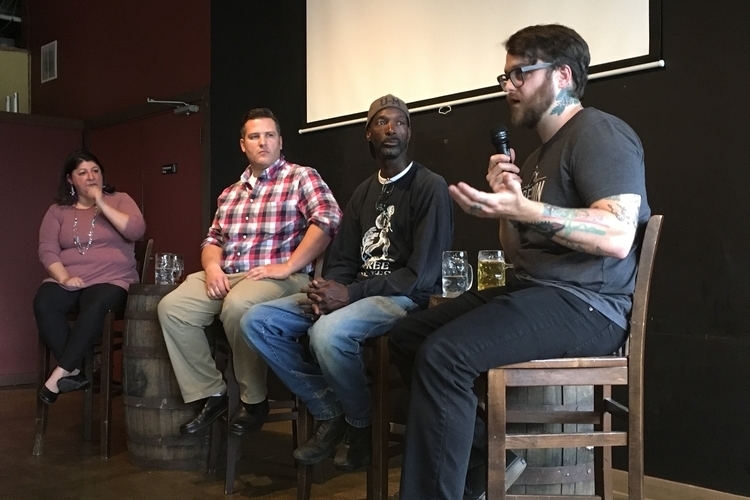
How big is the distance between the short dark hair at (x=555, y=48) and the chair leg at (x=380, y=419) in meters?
0.91

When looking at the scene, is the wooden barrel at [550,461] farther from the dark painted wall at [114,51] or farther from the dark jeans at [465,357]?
the dark painted wall at [114,51]

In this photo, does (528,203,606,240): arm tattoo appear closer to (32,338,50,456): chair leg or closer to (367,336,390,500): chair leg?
(367,336,390,500): chair leg

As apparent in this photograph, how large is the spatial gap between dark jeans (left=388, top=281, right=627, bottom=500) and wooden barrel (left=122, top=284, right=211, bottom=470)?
1444mm

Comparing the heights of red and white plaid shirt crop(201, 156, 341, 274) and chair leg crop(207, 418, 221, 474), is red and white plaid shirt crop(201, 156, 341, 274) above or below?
above

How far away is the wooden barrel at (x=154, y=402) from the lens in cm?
280

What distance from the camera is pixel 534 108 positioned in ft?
5.81

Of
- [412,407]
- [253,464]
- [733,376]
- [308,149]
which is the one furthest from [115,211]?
[733,376]

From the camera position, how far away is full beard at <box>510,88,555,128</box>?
5.77 feet

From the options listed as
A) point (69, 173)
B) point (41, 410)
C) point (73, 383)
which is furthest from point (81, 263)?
point (41, 410)

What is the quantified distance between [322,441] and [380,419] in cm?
23

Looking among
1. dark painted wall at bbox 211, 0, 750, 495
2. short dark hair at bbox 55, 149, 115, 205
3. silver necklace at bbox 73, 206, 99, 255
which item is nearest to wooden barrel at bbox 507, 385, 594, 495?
dark painted wall at bbox 211, 0, 750, 495

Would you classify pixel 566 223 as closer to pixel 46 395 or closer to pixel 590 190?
pixel 590 190

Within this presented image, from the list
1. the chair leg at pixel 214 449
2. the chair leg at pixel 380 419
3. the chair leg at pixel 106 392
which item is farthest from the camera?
the chair leg at pixel 106 392

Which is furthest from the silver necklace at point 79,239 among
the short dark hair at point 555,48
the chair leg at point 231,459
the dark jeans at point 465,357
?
the short dark hair at point 555,48
